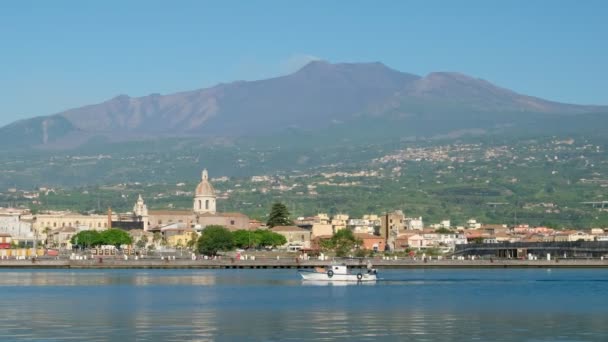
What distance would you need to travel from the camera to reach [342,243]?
532 feet

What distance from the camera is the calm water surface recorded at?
45.6 metres

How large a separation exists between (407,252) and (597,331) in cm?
11966

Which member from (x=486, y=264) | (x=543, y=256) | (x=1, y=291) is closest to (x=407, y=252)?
(x=543, y=256)

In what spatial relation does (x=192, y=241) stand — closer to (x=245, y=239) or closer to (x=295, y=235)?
(x=295, y=235)

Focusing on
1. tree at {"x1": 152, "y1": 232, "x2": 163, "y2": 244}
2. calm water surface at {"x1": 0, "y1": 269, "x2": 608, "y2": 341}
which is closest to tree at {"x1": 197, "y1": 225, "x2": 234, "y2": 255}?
tree at {"x1": 152, "y1": 232, "x2": 163, "y2": 244}

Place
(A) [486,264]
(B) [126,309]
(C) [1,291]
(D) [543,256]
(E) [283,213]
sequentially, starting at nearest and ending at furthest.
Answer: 1. (B) [126,309]
2. (C) [1,291]
3. (A) [486,264]
4. (D) [543,256]
5. (E) [283,213]

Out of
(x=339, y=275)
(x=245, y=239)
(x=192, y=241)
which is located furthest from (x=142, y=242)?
(x=339, y=275)

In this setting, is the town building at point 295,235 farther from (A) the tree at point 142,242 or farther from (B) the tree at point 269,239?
(A) the tree at point 142,242

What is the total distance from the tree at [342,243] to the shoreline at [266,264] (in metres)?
28.1

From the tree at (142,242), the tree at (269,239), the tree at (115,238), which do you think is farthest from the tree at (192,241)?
the tree at (269,239)

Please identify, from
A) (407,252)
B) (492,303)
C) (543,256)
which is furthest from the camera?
(407,252)

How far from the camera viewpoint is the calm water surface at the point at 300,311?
45625 mm

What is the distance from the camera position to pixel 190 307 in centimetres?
5891

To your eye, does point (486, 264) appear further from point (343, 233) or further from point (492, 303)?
point (492, 303)
